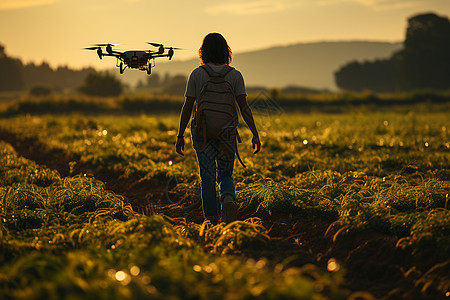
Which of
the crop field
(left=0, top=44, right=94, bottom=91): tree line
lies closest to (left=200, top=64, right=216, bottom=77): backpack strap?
the crop field

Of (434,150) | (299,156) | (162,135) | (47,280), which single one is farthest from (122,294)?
(162,135)

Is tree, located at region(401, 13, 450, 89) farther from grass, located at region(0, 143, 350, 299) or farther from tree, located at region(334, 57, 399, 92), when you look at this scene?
grass, located at region(0, 143, 350, 299)

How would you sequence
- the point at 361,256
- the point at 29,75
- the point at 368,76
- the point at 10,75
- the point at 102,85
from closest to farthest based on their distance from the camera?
the point at 361,256 → the point at 102,85 → the point at 368,76 → the point at 10,75 → the point at 29,75

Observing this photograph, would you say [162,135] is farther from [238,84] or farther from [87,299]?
[87,299]

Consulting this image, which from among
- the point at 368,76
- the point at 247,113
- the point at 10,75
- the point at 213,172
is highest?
the point at 10,75

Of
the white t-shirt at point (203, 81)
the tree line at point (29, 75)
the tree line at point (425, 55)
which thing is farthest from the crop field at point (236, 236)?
the tree line at point (29, 75)

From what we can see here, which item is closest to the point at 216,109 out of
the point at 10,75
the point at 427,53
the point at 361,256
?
the point at 361,256

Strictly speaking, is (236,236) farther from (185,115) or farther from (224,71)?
(224,71)
